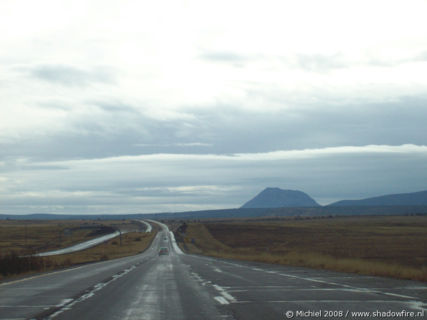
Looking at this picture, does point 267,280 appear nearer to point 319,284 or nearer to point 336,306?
point 319,284

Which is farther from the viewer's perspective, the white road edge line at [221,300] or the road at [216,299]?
the white road edge line at [221,300]

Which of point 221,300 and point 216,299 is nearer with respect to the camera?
point 221,300

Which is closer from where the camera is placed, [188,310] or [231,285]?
[188,310]

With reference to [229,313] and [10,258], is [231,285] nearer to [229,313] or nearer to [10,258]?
[229,313]

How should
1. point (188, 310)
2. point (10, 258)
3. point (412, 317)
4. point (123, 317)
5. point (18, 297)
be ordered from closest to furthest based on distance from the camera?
point (412, 317), point (123, 317), point (188, 310), point (18, 297), point (10, 258)

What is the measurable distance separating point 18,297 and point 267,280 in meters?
9.46

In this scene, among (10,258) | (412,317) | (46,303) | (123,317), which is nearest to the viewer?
(412,317)

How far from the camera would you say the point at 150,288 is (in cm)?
1928

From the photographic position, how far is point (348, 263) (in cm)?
2909

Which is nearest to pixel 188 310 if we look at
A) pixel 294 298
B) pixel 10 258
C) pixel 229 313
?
pixel 229 313

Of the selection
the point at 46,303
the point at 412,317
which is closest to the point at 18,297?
the point at 46,303

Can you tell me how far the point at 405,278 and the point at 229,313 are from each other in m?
12.0

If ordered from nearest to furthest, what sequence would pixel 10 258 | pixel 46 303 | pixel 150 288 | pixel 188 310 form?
1. pixel 188 310
2. pixel 46 303
3. pixel 150 288
4. pixel 10 258

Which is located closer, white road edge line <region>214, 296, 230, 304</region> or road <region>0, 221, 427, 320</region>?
road <region>0, 221, 427, 320</region>
